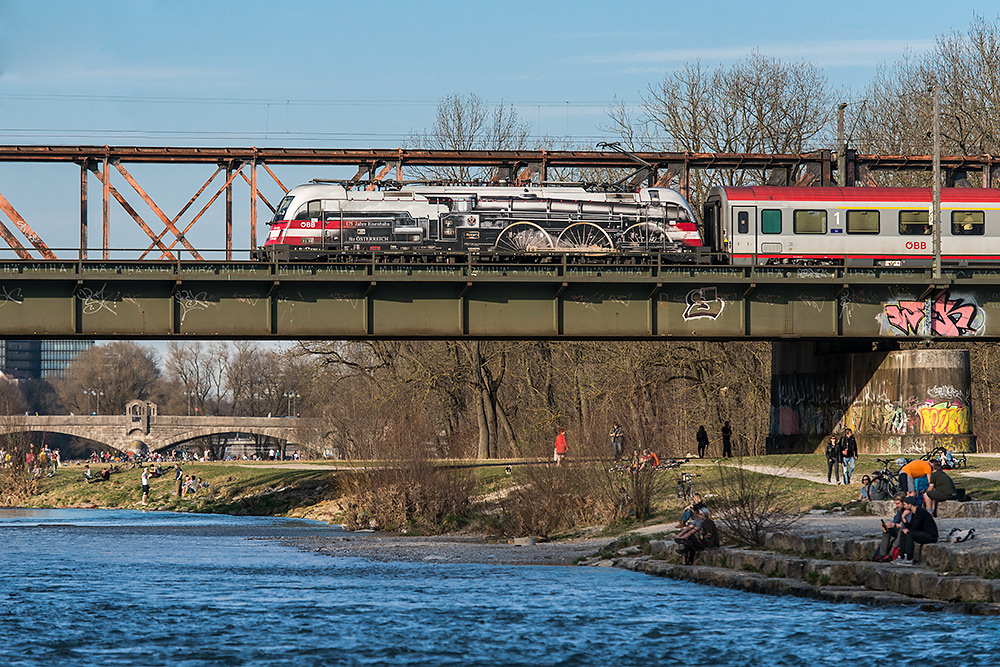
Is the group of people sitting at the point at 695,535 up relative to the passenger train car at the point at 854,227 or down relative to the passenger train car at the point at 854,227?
down

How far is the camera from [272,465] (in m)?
81.8

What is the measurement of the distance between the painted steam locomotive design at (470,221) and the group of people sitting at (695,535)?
53.1 ft

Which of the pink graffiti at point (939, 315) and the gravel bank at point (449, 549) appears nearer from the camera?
the gravel bank at point (449, 549)

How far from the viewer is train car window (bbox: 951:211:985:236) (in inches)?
1730

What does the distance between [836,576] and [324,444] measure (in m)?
78.3

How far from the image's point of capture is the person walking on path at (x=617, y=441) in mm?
36250

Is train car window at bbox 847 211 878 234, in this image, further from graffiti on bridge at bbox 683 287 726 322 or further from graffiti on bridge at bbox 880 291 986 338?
graffiti on bridge at bbox 683 287 726 322

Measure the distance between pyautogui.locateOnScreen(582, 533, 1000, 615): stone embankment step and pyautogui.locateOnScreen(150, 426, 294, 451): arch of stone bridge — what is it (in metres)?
98.4

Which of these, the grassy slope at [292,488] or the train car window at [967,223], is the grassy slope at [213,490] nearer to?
the grassy slope at [292,488]

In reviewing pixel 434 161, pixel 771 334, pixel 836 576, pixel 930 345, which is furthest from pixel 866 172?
pixel 836 576

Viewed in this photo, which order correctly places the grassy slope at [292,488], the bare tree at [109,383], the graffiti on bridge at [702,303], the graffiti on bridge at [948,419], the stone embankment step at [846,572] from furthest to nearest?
the bare tree at [109,383] < the graffiti on bridge at [948,419] < the graffiti on bridge at [702,303] < the grassy slope at [292,488] < the stone embankment step at [846,572]

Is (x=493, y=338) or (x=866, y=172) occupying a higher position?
(x=866, y=172)

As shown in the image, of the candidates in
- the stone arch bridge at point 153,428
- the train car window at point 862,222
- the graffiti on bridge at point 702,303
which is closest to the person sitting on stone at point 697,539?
the graffiti on bridge at point 702,303

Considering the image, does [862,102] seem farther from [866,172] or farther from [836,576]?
[836,576]
